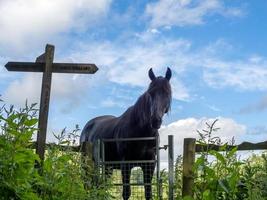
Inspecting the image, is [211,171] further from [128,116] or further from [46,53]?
[128,116]

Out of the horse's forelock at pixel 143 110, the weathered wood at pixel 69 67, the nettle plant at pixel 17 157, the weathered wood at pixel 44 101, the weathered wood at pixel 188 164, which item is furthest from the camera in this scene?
the horse's forelock at pixel 143 110

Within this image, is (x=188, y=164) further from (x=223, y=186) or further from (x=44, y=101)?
(x=223, y=186)

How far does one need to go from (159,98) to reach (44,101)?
3076 mm

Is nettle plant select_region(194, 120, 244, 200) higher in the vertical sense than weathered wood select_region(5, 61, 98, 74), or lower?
lower

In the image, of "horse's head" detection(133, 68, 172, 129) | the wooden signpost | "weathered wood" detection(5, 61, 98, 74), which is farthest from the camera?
"horse's head" detection(133, 68, 172, 129)

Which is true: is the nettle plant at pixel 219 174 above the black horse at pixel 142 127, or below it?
below

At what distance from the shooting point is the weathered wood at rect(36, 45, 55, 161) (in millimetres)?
5926

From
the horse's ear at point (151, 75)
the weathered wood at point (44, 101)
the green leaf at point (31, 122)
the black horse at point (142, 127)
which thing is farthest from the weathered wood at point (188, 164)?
the horse's ear at point (151, 75)

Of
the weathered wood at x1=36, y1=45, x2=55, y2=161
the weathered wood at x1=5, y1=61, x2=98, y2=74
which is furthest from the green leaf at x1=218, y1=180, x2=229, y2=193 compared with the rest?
the weathered wood at x1=5, y1=61, x2=98, y2=74

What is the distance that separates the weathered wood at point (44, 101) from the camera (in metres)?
5.93

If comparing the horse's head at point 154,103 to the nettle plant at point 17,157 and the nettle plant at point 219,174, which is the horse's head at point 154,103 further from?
the nettle plant at point 17,157

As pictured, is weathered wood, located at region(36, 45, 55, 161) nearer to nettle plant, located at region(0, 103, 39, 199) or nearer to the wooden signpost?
the wooden signpost

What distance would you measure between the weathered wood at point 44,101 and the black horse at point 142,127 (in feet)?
9.09

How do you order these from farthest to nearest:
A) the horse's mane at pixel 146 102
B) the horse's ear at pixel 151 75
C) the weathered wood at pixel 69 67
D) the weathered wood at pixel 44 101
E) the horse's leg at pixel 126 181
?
the horse's ear at pixel 151 75, the horse's mane at pixel 146 102, the horse's leg at pixel 126 181, the weathered wood at pixel 69 67, the weathered wood at pixel 44 101
